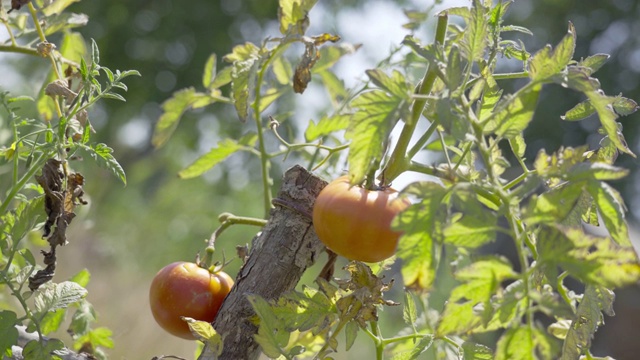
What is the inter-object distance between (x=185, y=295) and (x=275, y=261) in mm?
110

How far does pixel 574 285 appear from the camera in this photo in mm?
2682

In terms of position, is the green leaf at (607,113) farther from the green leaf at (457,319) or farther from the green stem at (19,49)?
the green stem at (19,49)

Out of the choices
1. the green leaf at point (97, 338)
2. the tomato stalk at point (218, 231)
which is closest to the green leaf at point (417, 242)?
the tomato stalk at point (218, 231)

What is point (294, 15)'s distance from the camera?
29.1 inches

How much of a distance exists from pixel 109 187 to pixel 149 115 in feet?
1.88

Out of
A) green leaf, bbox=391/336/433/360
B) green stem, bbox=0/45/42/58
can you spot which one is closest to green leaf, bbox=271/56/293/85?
green stem, bbox=0/45/42/58

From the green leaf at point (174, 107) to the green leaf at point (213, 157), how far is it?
0.15 feet

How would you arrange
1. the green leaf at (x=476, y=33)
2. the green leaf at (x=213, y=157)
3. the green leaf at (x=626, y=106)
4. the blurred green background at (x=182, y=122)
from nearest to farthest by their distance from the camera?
the green leaf at (x=476, y=33)
the green leaf at (x=626, y=106)
the green leaf at (x=213, y=157)
the blurred green background at (x=182, y=122)

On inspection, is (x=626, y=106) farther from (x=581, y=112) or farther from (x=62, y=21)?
(x=62, y=21)

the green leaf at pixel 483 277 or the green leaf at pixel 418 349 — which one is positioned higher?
the green leaf at pixel 483 277

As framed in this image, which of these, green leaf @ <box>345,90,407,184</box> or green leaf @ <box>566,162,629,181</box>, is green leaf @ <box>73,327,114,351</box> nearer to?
green leaf @ <box>345,90,407,184</box>

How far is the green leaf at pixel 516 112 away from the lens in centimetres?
49

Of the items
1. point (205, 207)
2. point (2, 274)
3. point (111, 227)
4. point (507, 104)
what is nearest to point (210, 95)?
point (2, 274)

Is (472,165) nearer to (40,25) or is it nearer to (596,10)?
(40,25)
